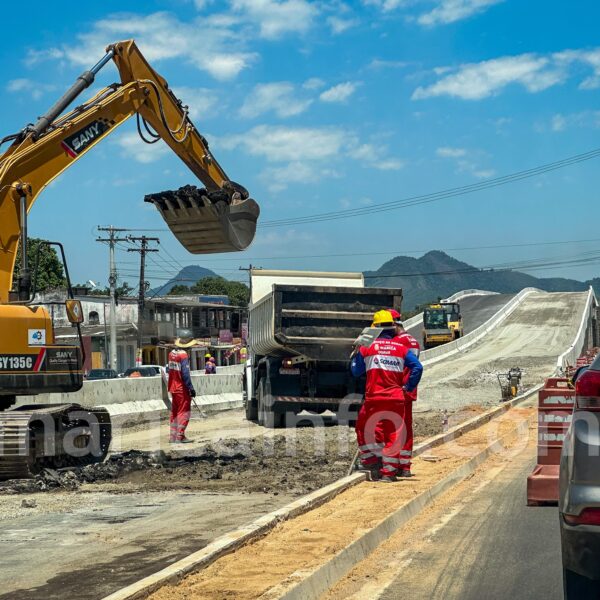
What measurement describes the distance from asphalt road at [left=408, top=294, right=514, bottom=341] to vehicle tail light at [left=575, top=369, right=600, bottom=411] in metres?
69.7

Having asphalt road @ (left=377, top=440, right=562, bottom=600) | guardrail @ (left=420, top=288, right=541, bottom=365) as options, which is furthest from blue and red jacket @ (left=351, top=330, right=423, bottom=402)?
guardrail @ (left=420, top=288, right=541, bottom=365)

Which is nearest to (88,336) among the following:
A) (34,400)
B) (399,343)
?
(34,400)

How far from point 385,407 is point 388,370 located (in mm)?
431

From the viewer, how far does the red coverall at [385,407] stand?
11859 millimetres

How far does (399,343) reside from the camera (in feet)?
39.8

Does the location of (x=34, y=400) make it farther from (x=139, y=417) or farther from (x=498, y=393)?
(x=498, y=393)

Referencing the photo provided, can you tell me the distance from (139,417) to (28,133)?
12.3 meters

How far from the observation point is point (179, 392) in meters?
18.5

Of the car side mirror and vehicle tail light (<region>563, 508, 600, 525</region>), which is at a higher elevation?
the car side mirror

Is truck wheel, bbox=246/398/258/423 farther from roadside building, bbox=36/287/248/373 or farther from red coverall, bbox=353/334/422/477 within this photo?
roadside building, bbox=36/287/248/373

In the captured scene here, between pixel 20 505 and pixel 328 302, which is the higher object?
pixel 328 302

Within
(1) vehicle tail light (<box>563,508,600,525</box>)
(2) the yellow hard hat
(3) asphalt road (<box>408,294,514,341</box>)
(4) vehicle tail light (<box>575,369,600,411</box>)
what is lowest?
(1) vehicle tail light (<box>563,508,600,525</box>)

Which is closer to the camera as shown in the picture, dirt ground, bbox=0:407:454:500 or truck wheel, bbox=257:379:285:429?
dirt ground, bbox=0:407:454:500

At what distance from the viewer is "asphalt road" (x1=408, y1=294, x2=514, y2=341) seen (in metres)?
82.2
